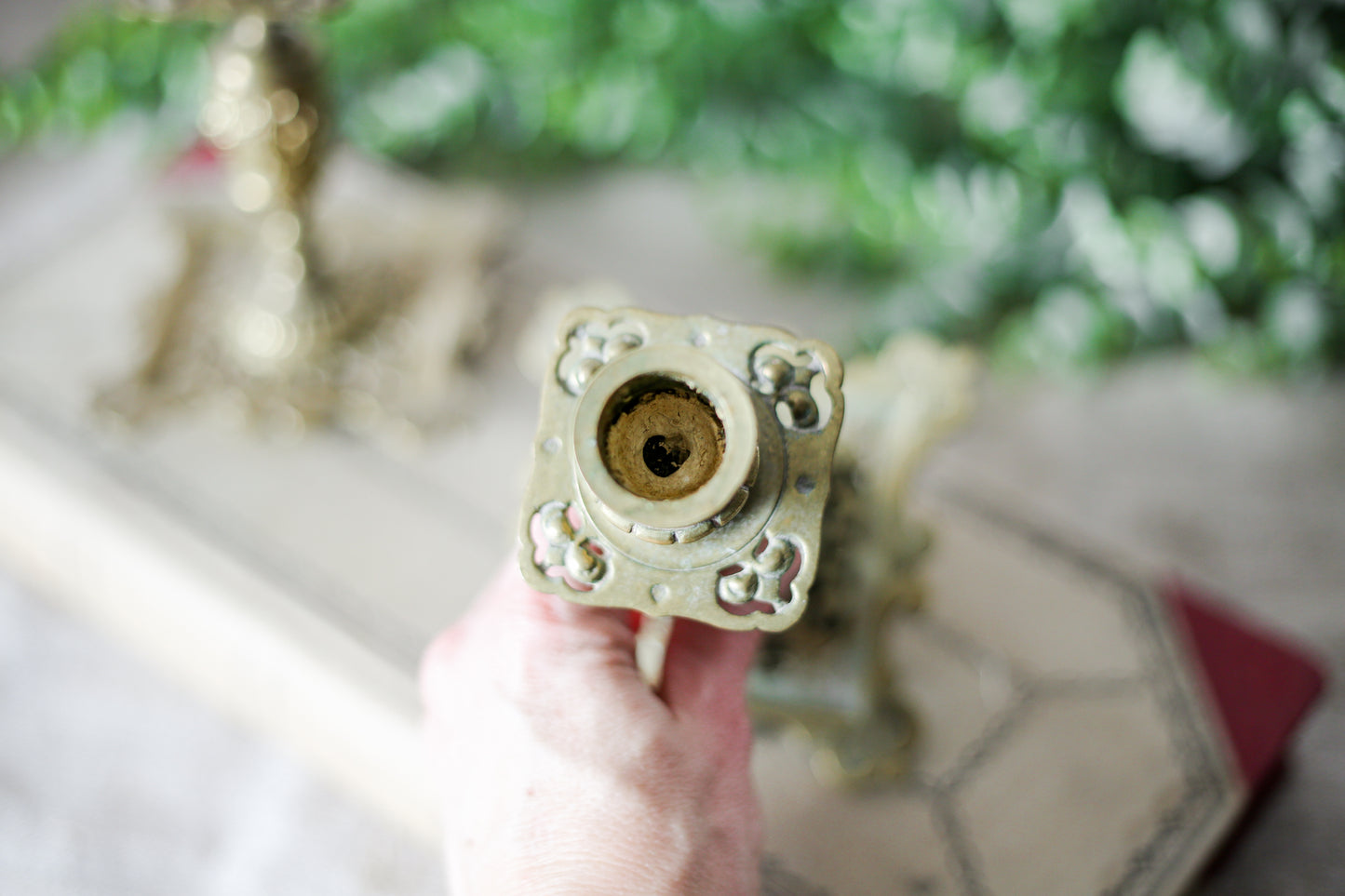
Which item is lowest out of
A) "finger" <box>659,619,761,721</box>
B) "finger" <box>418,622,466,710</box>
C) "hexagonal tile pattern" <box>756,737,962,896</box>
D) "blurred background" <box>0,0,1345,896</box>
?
"hexagonal tile pattern" <box>756,737,962,896</box>

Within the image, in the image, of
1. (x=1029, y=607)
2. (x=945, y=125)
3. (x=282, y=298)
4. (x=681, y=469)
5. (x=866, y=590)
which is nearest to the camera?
(x=681, y=469)

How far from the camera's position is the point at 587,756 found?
0.52 metres

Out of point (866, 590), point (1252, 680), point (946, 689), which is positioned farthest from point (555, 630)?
point (1252, 680)

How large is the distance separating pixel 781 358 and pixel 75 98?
1.11m

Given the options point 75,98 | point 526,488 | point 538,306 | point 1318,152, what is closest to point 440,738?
point 526,488

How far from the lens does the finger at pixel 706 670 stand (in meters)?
0.56

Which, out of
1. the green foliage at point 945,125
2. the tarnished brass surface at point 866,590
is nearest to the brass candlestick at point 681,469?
the tarnished brass surface at point 866,590

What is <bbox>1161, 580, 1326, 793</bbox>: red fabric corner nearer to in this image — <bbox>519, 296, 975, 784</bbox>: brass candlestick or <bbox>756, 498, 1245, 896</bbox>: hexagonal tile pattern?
<bbox>756, 498, 1245, 896</bbox>: hexagonal tile pattern

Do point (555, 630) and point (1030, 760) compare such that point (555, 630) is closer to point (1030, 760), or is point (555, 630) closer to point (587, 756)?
point (587, 756)

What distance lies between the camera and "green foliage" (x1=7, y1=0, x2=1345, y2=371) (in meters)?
0.94

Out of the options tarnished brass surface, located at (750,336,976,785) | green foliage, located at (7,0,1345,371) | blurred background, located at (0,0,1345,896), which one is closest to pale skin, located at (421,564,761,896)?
tarnished brass surface, located at (750,336,976,785)

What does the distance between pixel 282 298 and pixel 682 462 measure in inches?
24.6

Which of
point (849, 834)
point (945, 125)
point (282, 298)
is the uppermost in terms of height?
point (945, 125)

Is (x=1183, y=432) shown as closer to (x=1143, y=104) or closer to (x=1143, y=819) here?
(x=1143, y=104)
